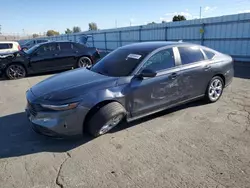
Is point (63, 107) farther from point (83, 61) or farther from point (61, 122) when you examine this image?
point (83, 61)

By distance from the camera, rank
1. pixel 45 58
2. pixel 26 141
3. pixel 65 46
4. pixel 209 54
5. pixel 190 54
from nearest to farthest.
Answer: pixel 26 141
pixel 190 54
pixel 209 54
pixel 45 58
pixel 65 46

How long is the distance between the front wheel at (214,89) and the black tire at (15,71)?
309 inches

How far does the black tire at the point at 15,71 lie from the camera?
30.1 feet

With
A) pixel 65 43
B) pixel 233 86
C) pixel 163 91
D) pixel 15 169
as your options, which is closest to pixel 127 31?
pixel 65 43

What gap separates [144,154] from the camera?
3.16 meters

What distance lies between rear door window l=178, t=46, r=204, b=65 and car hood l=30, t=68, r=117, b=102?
1664 millimetres

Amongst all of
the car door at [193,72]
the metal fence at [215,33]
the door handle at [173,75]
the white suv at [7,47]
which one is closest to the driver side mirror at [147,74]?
the door handle at [173,75]

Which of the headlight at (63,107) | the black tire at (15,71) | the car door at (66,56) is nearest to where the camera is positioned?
the headlight at (63,107)

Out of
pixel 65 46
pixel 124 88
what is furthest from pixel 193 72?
pixel 65 46

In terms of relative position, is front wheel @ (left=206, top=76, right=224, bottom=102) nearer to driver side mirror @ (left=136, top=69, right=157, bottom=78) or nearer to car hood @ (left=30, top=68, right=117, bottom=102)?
driver side mirror @ (left=136, top=69, right=157, bottom=78)

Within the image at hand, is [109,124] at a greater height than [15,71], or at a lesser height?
lesser

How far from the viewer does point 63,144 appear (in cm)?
355

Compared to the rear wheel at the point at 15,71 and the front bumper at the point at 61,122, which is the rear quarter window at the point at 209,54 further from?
the rear wheel at the point at 15,71

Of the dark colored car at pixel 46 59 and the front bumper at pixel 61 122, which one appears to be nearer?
the front bumper at pixel 61 122
